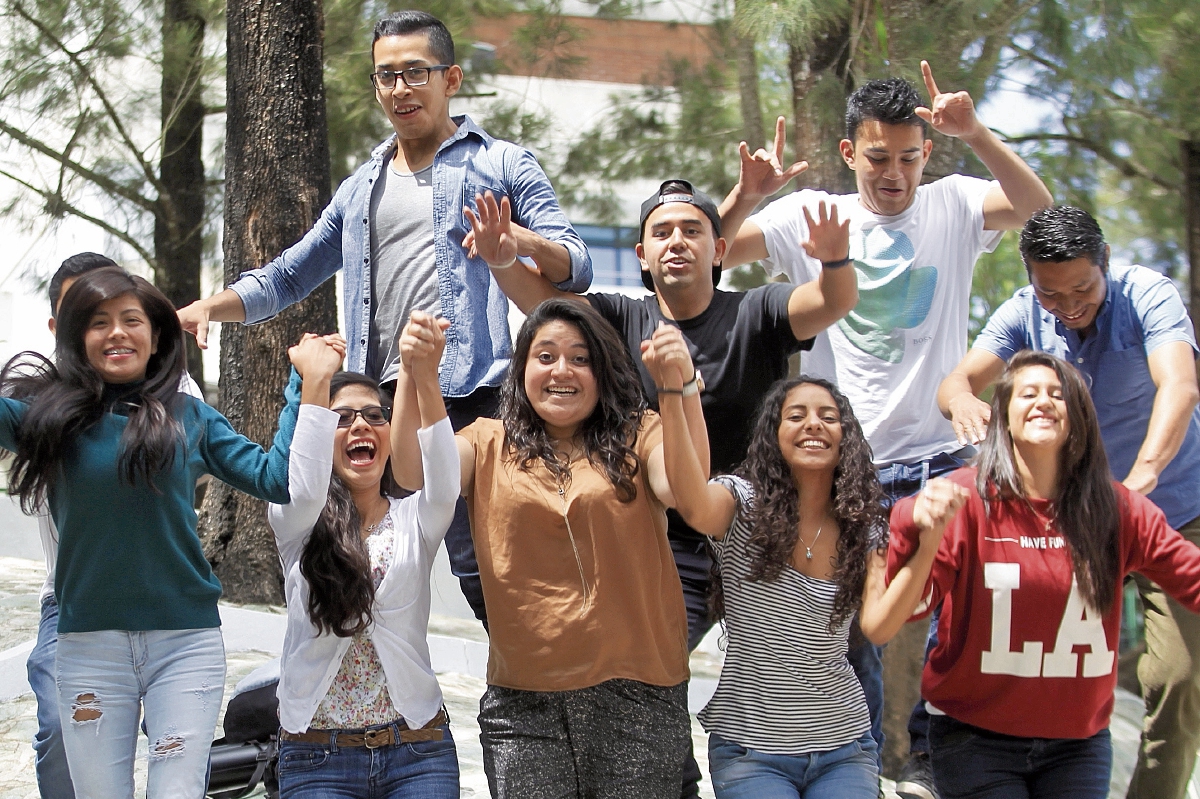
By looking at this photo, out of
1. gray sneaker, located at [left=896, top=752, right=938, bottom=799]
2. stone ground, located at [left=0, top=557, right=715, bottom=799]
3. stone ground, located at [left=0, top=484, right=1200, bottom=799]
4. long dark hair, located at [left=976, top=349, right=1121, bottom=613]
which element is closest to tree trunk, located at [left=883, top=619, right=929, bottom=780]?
stone ground, located at [left=0, top=484, right=1200, bottom=799]

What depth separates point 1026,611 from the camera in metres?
2.92

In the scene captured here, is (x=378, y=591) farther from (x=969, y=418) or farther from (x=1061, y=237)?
(x=1061, y=237)

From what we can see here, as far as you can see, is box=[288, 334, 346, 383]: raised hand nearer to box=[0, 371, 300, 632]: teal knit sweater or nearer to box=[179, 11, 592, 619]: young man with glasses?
box=[0, 371, 300, 632]: teal knit sweater

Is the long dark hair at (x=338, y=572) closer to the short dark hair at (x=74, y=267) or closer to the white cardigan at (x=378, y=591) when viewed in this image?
the white cardigan at (x=378, y=591)

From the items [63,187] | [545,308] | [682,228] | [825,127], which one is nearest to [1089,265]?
[682,228]

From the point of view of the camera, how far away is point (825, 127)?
596cm

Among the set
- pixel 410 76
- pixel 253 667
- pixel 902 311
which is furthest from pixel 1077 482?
pixel 253 667

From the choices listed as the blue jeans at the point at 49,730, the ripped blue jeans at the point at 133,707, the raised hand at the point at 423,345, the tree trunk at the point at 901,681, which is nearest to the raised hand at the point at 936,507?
the raised hand at the point at 423,345

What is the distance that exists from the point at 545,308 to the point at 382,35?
39.5 inches

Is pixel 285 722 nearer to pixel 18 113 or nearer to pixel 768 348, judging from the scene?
pixel 768 348

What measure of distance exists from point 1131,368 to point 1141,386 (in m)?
0.06

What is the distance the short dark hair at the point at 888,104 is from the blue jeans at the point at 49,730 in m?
2.54

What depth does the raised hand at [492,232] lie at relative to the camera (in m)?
3.12

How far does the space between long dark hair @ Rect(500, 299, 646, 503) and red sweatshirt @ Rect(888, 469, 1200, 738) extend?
0.67m
